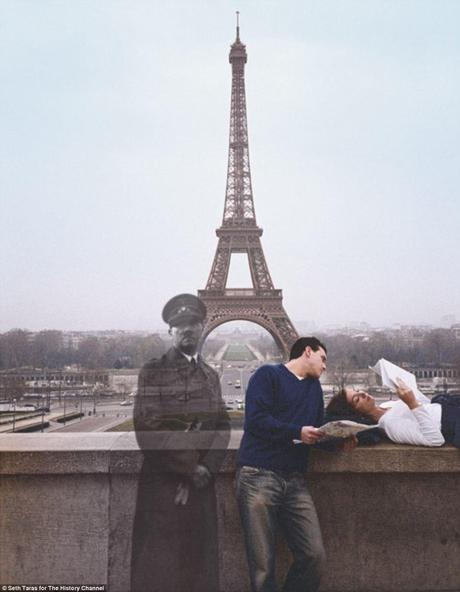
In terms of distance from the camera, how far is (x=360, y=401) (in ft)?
13.6

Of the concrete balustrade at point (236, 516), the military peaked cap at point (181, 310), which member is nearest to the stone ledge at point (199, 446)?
the concrete balustrade at point (236, 516)

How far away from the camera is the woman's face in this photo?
4.14 metres

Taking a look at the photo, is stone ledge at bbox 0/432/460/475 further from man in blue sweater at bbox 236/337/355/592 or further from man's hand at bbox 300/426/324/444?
man's hand at bbox 300/426/324/444

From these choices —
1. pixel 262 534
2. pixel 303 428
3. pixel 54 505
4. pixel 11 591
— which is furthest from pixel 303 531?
pixel 11 591

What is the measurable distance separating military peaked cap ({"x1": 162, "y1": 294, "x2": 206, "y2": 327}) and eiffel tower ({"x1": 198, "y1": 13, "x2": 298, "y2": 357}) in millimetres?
41149

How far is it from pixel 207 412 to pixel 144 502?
2.34ft

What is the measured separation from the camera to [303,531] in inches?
138

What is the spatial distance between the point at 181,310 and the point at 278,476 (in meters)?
1.19

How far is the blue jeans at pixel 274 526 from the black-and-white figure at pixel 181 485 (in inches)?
20.4

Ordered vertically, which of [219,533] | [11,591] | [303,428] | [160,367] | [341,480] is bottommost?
[11,591]

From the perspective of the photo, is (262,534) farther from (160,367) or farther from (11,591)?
(11,591)

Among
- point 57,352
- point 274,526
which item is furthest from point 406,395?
point 57,352

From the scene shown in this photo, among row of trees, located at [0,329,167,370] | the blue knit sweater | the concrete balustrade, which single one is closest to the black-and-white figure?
the concrete balustrade

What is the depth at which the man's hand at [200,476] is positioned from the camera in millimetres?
3913
